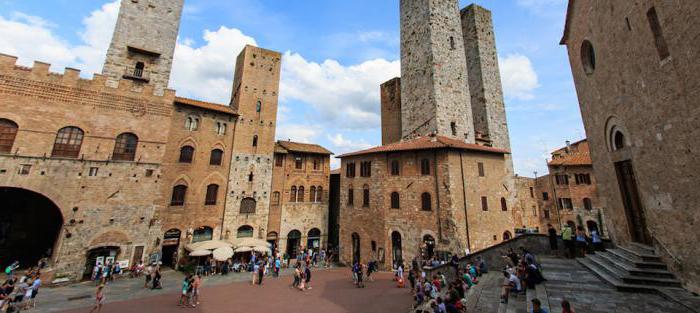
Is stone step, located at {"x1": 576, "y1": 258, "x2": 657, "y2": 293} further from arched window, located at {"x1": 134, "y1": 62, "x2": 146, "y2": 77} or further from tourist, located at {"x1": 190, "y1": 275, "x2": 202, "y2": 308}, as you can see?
arched window, located at {"x1": 134, "y1": 62, "x2": 146, "y2": 77}

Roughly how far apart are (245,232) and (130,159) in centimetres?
1017

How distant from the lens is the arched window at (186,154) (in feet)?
67.0

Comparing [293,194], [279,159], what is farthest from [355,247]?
[279,159]

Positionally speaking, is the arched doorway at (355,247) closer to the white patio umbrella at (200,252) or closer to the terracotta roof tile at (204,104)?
the white patio umbrella at (200,252)

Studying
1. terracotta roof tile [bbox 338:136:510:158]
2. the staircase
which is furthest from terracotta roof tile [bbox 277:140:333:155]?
the staircase

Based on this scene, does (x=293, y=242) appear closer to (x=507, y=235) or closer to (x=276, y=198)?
(x=276, y=198)

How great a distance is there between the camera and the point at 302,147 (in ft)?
90.8

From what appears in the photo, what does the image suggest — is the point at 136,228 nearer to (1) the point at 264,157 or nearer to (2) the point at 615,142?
(1) the point at 264,157

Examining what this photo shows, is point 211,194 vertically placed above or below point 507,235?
above

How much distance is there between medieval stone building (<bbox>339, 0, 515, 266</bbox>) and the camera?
60.7ft

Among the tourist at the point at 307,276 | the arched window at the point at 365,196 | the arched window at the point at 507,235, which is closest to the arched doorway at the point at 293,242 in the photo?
the arched window at the point at 365,196

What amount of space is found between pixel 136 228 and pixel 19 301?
23.6 feet

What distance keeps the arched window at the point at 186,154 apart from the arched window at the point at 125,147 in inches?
114

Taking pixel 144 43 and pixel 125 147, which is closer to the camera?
pixel 125 147
